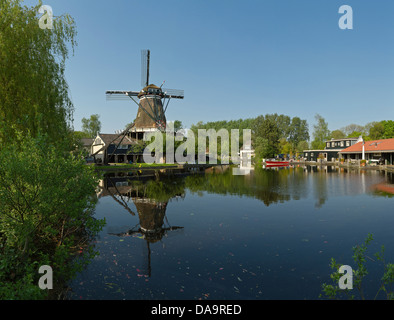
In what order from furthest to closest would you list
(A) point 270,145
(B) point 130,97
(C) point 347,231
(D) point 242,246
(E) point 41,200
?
(A) point 270,145 < (B) point 130,97 < (C) point 347,231 < (D) point 242,246 < (E) point 41,200

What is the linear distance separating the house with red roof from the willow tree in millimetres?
57269

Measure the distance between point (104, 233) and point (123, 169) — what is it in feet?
107

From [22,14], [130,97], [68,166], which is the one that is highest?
[130,97]

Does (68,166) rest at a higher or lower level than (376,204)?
higher

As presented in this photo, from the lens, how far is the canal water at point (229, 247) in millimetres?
6391

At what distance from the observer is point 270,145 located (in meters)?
77.2

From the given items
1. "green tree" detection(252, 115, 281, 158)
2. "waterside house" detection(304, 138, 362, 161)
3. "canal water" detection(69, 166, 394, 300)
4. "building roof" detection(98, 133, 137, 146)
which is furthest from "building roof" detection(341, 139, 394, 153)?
"building roof" detection(98, 133, 137, 146)

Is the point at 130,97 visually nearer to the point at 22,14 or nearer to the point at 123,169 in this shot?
the point at 123,169

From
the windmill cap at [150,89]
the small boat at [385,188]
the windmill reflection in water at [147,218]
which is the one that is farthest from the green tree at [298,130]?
the windmill reflection in water at [147,218]

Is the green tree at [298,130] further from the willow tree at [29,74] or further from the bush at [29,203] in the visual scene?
the bush at [29,203]

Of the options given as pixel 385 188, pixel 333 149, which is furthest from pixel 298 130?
pixel 385 188
